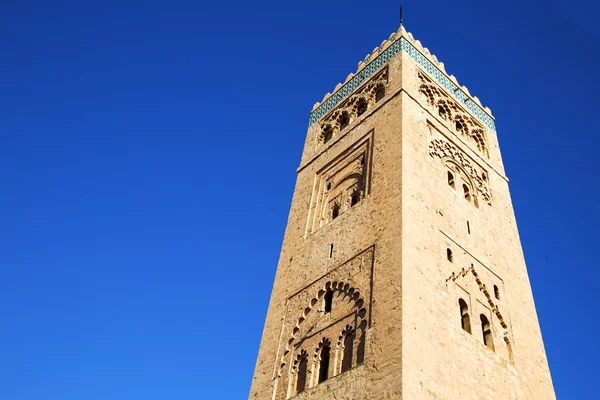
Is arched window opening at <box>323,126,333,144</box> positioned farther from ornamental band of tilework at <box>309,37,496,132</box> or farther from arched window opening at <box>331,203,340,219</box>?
arched window opening at <box>331,203,340,219</box>

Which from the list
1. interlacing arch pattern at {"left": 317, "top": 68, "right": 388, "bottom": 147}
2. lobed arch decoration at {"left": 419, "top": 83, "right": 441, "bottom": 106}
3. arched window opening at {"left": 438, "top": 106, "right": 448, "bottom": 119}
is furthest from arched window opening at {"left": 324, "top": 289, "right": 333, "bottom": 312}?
arched window opening at {"left": 438, "top": 106, "right": 448, "bottom": 119}

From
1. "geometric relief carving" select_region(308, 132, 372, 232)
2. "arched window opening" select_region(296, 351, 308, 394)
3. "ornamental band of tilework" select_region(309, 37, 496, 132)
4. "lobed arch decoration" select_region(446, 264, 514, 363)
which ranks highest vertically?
"ornamental band of tilework" select_region(309, 37, 496, 132)

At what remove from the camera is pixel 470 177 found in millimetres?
11398

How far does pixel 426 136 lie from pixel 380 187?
181 cm

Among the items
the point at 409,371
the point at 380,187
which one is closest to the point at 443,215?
the point at 380,187

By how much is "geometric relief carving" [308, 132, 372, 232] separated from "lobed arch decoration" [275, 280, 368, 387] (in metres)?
1.66

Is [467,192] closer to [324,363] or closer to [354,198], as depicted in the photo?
[354,198]

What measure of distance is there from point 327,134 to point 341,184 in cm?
248

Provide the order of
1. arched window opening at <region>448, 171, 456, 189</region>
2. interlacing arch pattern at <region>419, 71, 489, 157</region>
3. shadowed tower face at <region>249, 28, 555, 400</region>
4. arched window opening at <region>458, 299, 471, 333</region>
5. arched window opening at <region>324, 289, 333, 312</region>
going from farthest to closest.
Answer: interlacing arch pattern at <region>419, 71, 489, 157</region>, arched window opening at <region>448, 171, 456, 189</region>, arched window opening at <region>324, 289, 333, 312</region>, arched window opening at <region>458, 299, 471, 333</region>, shadowed tower face at <region>249, 28, 555, 400</region>

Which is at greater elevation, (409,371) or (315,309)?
(315,309)

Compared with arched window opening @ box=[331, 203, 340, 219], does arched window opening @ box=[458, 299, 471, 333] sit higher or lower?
lower

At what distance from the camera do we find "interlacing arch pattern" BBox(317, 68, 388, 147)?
12.6 metres

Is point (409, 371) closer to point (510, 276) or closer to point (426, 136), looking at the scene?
point (510, 276)

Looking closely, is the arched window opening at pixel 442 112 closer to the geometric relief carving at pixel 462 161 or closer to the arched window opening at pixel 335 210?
the geometric relief carving at pixel 462 161
